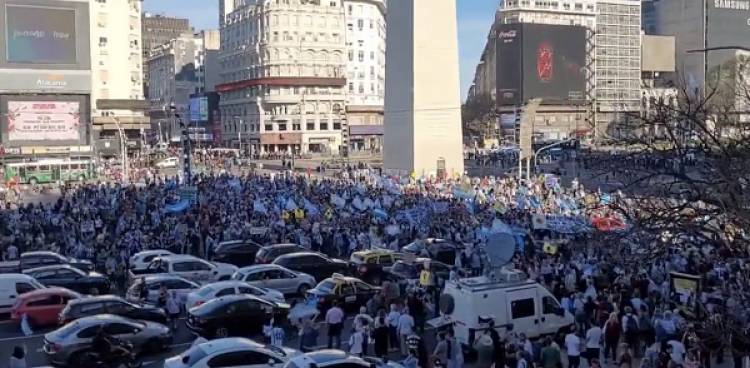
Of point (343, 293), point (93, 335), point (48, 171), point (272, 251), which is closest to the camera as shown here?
point (93, 335)

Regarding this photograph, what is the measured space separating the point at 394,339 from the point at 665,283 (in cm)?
649

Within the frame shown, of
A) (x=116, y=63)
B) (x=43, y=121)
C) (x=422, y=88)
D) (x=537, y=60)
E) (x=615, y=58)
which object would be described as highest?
(x=615, y=58)

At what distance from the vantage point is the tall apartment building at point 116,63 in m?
92.1

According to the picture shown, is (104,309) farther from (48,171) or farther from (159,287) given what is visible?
(48,171)

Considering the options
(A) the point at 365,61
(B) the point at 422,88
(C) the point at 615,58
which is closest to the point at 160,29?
(A) the point at 365,61

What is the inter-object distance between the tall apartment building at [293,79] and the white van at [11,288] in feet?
288

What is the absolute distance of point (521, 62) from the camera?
105062mm

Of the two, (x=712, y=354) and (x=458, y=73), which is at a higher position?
(x=458, y=73)

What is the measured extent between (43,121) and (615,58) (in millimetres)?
81028

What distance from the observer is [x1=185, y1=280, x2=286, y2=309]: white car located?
1797 centimetres

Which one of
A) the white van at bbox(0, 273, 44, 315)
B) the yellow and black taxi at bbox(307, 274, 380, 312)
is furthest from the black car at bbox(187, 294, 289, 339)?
the white van at bbox(0, 273, 44, 315)

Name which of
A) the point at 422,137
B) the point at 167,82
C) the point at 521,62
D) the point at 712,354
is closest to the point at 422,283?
the point at 712,354

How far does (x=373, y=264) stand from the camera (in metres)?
22.8

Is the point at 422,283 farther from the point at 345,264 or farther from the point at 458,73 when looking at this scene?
the point at 458,73
